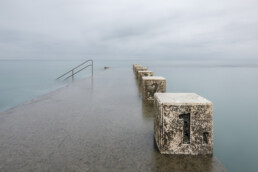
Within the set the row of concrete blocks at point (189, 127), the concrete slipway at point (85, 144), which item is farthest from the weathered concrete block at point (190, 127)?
the concrete slipway at point (85, 144)

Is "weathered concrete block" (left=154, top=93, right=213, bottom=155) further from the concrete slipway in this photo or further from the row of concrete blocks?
the concrete slipway

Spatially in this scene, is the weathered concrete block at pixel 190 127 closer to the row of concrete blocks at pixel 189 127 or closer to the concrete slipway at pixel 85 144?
the row of concrete blocks at pixel 189 127

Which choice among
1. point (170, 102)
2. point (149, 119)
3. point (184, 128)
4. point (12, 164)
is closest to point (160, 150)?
point (184, 128)

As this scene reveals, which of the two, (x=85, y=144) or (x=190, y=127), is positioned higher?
(x=190, y=127)

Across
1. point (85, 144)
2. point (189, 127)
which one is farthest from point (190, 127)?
point (85, 144)

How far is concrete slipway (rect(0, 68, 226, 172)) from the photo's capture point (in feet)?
7.19

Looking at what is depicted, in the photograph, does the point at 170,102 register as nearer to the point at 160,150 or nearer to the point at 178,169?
the point at 160,150

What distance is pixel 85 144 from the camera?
2.76m

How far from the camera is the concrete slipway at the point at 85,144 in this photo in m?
2.19

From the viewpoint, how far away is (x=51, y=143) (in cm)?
281

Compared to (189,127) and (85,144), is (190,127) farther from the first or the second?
(85,144)

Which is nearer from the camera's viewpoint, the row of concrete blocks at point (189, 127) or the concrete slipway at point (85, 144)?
the concrete slipway at point (85, 144)

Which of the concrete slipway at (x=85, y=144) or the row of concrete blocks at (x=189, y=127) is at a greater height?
the row of concrete blocks at (x=189, y=127)

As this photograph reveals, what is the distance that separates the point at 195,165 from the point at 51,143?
202cm
